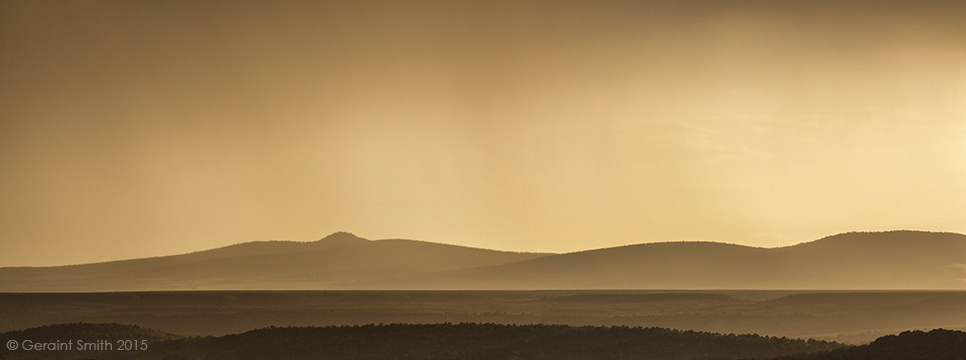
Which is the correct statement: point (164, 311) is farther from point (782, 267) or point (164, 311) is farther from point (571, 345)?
point (782, 267)

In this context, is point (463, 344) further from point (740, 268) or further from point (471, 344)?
point (740, 268)

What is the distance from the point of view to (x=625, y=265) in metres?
108

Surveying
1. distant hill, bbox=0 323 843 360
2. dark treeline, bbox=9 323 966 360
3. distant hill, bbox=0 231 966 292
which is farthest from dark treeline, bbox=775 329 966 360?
distant hill, bbox=0 231 966 292

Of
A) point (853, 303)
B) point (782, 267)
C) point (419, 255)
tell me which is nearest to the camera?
point (853, 303)

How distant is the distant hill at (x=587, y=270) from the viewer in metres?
102

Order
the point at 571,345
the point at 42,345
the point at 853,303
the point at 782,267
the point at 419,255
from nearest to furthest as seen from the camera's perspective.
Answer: the point at 571,345
the point at 42,345
the point at 853,303
the point at 782,267
the point at 419,255

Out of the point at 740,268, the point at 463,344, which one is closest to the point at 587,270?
the point at 740,268

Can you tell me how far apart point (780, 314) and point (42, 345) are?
28.8 m

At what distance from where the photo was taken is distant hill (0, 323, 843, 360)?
62.5 ft

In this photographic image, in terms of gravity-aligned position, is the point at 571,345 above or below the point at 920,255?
below

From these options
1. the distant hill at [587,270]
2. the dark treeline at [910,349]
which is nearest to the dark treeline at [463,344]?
the dark treeline at [910,349]

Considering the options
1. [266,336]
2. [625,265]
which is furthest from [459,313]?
[625,265]

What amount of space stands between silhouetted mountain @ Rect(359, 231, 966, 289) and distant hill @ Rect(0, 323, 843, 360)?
8034 centimetres

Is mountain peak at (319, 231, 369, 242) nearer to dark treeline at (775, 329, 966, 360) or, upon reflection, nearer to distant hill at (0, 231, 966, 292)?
distant hill at (0, 231, 966, 292)
